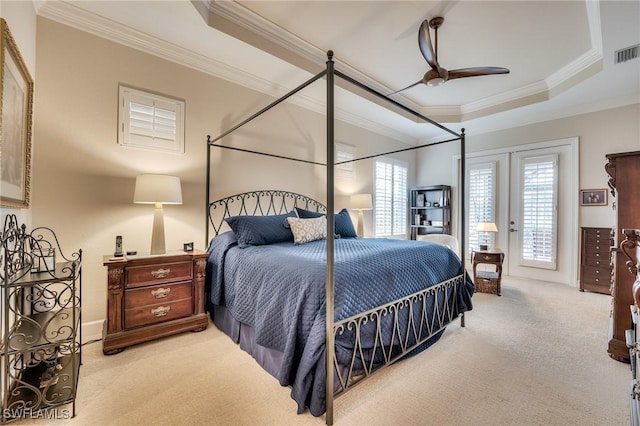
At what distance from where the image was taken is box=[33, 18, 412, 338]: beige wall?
2.21m

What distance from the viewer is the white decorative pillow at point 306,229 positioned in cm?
279

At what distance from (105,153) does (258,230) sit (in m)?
1.53

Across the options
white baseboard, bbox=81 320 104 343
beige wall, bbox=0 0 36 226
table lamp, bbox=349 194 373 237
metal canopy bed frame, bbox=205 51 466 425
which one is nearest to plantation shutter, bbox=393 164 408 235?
table lamp, bbox=349 194 373 237

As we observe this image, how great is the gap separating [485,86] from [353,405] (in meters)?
4.53

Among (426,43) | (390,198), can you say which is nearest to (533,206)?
(390,198)

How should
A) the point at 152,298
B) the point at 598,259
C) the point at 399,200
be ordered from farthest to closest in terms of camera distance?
the point at 399,200 < the point at 598,259 < the point at 152,298

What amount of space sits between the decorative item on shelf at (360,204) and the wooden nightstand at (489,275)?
1.73 m

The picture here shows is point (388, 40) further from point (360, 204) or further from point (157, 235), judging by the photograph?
point (157, 235)

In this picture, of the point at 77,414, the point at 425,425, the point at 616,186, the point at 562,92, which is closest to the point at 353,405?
the point at 425,425

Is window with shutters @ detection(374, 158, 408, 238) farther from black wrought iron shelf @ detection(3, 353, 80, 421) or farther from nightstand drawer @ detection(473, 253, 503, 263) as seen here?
black wrought iron shelf @ detection(3, 353, 80, 421)

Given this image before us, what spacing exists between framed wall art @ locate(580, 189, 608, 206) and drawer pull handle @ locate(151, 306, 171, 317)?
224 inches

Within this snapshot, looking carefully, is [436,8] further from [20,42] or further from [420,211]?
[420,211]

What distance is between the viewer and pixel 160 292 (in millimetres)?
2309

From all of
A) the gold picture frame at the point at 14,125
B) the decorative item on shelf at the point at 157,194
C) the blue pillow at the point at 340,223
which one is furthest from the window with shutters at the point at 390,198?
the gold picture frame at the point at 14,125
